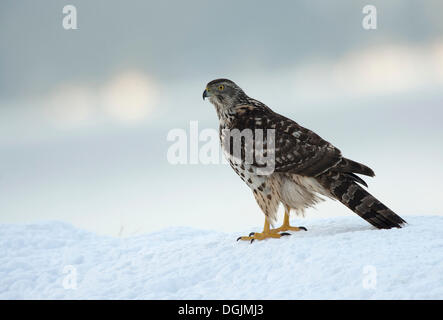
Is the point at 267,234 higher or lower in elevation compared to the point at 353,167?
lower

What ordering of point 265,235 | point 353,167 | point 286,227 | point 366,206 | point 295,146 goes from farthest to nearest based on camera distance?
point 286,227 < point 265,235 < point 295,146 < point 353,167 < point 366,206

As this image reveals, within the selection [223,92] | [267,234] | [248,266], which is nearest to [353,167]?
[267,234]

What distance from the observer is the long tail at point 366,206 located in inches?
326

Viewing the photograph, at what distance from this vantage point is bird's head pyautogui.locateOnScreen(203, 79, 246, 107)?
32.0 ft

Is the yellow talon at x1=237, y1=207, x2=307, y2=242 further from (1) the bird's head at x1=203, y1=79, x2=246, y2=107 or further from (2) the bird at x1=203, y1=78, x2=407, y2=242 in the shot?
(1) the bird's head at x1=203, y1=79, x2=246, y2=107

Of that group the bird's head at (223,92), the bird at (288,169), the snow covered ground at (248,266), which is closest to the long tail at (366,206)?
the bird at (288,169)

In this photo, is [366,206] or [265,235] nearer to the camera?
[366,206]

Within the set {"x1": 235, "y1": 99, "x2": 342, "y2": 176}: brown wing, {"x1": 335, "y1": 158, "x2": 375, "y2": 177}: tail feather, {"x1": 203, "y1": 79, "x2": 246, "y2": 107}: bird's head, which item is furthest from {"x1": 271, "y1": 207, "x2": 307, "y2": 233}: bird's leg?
{"x1": 203, "y1": 79, "x2": 246, "y2": 107}: bird's head

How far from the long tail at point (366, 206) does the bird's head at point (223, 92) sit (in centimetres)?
266

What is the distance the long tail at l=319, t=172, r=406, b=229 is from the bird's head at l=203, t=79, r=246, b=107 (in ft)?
8.74

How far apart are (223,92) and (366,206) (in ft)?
11.3

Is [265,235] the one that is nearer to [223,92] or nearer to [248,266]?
[248,266]

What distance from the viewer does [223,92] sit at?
976 centimetres
